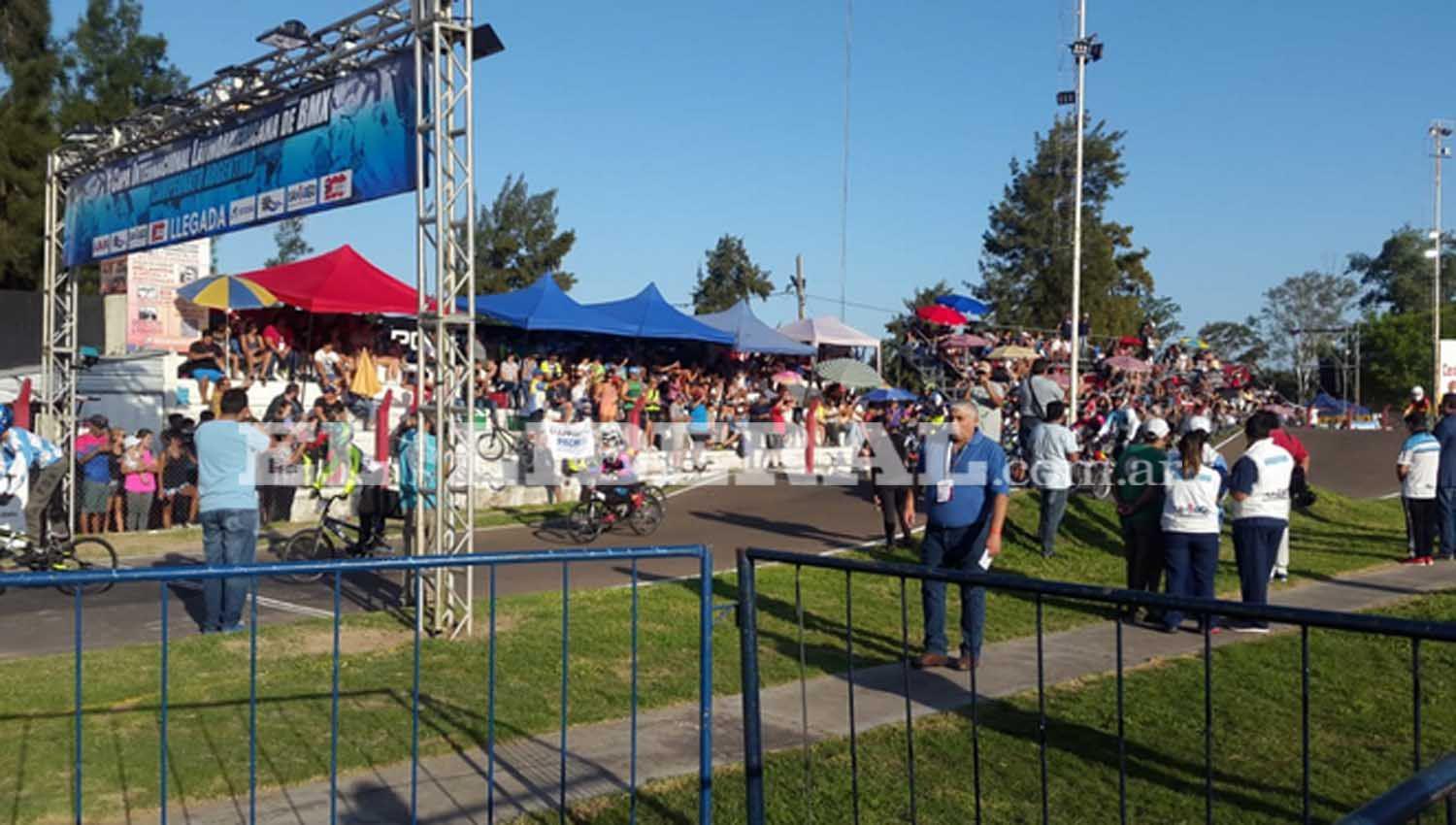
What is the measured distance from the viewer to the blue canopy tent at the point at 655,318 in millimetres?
26531

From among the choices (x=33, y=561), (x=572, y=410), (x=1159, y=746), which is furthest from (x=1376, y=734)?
(x=572, y=410)

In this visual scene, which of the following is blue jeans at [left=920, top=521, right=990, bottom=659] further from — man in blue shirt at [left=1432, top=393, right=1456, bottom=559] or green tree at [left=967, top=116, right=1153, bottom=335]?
green tree at [left=967, top=116, right=1153, bottom=335]

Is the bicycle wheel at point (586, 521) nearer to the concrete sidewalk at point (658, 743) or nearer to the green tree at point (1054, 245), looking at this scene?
the concrete sidewalk at point (658, 743)

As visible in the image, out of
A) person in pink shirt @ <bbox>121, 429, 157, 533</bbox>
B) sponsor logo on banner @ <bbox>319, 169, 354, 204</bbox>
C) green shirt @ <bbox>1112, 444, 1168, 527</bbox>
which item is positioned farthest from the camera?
person in pink shirt @ <bbox>121, 429, 157, 533</bbox>

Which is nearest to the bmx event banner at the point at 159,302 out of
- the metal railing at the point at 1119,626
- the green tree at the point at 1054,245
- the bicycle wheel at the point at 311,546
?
the bicycle wheel at the point at 311,546

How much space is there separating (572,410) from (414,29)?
11515 millimetres

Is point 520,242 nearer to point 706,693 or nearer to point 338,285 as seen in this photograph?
point 338,285

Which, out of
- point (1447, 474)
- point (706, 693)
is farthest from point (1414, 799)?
point (1447, 474)

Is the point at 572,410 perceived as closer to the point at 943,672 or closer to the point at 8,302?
the point at 943,672

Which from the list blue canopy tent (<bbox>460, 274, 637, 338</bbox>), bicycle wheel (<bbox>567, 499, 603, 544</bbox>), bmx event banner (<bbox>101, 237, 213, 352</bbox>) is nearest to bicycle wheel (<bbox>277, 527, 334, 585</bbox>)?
bicycle wheel (<bbox>567, 499, 603, 544</bbox>)

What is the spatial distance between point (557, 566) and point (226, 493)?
163 inches

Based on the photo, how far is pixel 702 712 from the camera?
185 inches

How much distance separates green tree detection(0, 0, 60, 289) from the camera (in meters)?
34.4

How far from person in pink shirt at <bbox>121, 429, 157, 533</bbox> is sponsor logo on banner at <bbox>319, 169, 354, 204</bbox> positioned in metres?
6.31
